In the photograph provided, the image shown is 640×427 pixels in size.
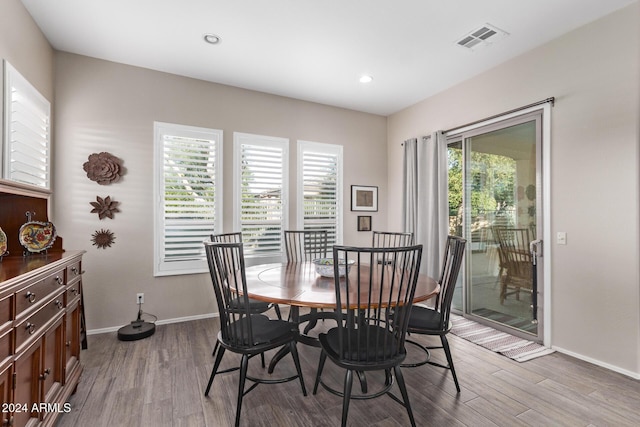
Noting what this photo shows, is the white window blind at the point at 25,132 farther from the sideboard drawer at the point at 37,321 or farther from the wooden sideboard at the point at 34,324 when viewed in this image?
the sideboard drawer at the point at 37,321

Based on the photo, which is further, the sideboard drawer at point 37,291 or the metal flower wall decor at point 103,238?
the metal flower wall decor at point 103,238

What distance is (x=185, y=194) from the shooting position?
3.76 metres

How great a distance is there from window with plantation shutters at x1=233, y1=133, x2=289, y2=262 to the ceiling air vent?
238 centimetres

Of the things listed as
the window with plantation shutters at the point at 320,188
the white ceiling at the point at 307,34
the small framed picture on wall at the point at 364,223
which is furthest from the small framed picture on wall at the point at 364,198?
the white ceiling at the point at 307,34

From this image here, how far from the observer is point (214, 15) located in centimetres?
266

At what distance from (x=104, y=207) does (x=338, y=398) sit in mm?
3016

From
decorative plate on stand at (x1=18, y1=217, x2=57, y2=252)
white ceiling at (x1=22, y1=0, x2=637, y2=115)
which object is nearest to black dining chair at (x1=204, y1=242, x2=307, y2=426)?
decorative plate on stand at (x1=18, y1=217, x2=57, y2=252)

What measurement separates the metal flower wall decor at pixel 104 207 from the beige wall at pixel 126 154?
0.16ft

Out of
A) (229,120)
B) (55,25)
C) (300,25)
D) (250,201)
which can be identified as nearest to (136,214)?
(250,201)

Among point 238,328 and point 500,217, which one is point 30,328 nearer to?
point 238,328

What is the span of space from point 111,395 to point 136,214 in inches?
75.5

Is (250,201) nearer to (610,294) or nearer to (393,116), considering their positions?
(393,116)

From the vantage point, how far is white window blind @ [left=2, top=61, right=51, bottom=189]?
7.34 ft

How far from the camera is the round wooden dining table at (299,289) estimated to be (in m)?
1.93
